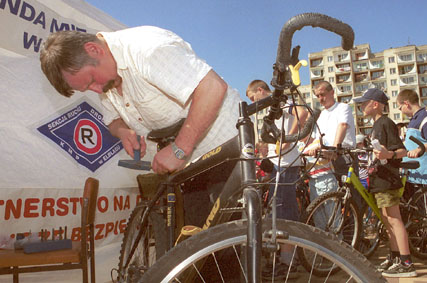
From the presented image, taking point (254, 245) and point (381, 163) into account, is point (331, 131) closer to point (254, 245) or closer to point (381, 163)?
point (381, 163)

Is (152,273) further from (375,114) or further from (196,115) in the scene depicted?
(375,114)

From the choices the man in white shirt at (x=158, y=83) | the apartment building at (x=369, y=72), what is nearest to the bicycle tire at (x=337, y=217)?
the man in white shirt at (x=158, y=83)

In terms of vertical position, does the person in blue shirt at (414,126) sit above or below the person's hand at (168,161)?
above

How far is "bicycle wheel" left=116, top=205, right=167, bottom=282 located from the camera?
228 centimetres

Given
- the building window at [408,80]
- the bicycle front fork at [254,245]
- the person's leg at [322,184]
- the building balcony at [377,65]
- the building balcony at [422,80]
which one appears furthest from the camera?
the building balcony at [377,65]

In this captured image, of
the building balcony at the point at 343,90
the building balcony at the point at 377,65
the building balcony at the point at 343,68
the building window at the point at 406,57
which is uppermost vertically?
the building balcony at the point at 343,68

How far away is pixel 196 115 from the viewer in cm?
165

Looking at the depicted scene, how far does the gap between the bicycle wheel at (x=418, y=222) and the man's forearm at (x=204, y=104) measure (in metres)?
3.68

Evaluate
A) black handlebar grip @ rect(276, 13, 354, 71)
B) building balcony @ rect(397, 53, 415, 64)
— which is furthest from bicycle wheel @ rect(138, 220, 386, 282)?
building balcony @ rect(397, 53, 415, 64)

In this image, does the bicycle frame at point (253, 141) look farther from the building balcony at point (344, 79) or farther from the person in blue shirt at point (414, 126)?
the building balcony at point (344, 79)

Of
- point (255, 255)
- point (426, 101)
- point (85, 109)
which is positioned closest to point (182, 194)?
point (255, 255)

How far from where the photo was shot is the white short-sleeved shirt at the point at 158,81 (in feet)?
5.59

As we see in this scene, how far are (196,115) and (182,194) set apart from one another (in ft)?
2.13

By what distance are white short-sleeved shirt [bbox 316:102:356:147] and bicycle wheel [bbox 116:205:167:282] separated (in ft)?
8.21
